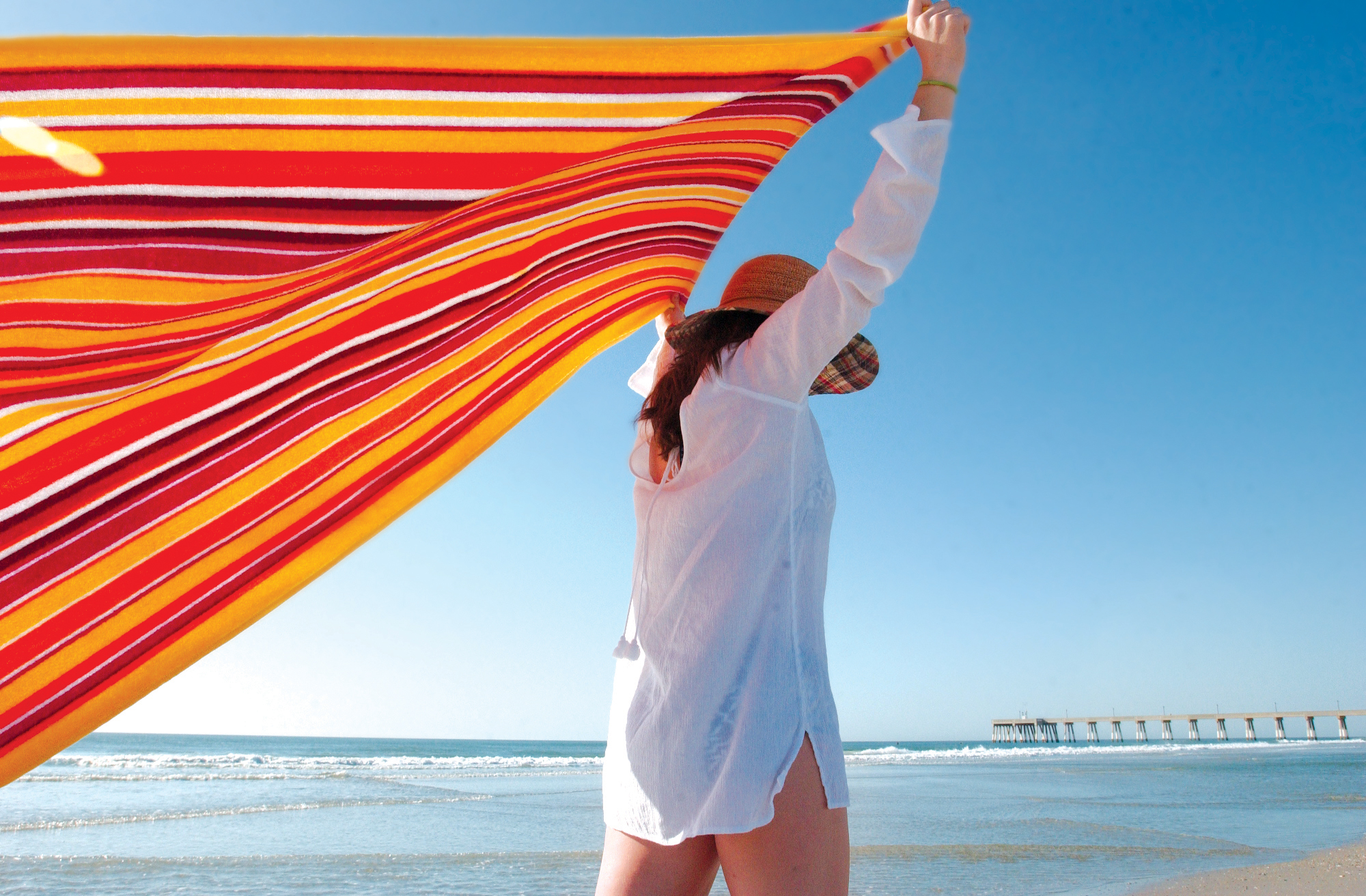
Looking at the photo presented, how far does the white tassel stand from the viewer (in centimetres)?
125

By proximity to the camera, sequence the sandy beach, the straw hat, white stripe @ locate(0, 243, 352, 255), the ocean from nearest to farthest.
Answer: white stripe @ locate(0, 243, 352, 255) < the straw hat < the sandy beach < the ocean

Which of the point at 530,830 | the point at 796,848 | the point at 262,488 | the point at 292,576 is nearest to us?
the point at 796,848

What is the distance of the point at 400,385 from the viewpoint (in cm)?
170

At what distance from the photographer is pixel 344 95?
3.44 ft

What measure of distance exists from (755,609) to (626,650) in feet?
0.85

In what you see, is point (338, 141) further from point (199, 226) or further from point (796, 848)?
point (796, 848)

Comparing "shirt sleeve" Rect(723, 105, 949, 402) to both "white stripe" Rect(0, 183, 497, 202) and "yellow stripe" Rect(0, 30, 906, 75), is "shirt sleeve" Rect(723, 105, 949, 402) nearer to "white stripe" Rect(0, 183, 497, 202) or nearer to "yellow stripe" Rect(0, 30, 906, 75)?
"yellow stripe" Rect(0, 30, 906, 75)

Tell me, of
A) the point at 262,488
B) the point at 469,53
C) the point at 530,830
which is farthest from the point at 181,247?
the point at 530,830

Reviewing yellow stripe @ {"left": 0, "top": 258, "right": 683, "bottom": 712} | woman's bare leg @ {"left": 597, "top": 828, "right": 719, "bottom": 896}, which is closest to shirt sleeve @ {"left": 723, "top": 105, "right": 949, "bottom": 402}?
woman's bare leg @ {"left": 597, "top": 828, "right": 719, "bottom": 896}

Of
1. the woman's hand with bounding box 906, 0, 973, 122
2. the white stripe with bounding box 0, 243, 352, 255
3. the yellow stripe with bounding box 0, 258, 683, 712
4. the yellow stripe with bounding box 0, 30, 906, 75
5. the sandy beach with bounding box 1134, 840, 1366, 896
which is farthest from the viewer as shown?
the sandy beach with bounding box 1134, 840, 1366, 896

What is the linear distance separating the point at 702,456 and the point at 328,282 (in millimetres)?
690

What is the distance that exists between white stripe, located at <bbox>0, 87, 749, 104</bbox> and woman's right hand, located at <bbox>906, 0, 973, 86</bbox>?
0.65ft

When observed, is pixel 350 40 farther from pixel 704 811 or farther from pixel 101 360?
pixel 704 811

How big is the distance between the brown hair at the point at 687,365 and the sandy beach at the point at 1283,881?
5530 millimetres
